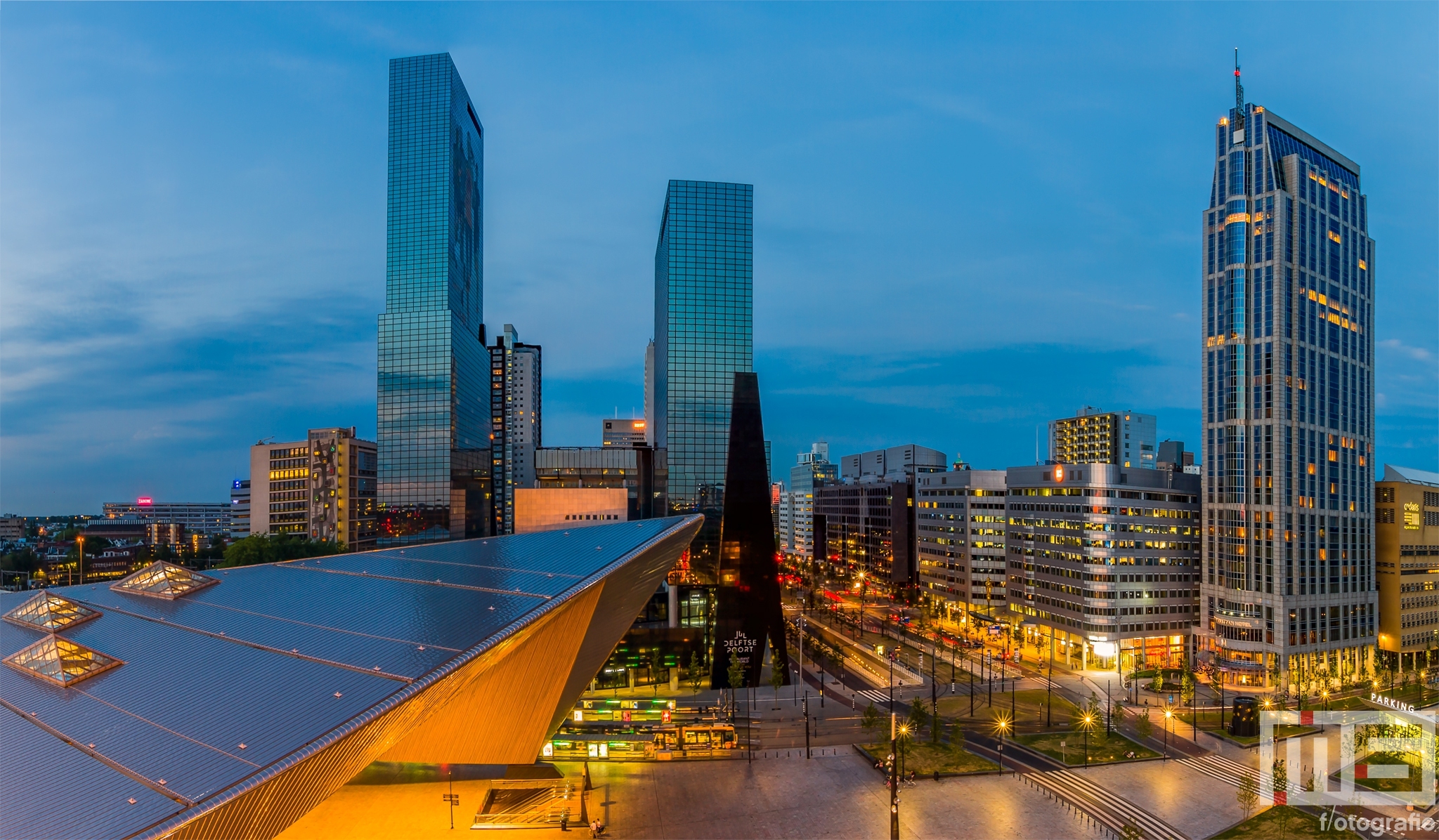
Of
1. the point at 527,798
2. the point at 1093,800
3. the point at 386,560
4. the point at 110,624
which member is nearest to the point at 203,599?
the point at 110,624

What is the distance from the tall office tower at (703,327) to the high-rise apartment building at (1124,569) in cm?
4303

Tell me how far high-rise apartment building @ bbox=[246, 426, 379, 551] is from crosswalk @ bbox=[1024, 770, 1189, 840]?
118 m

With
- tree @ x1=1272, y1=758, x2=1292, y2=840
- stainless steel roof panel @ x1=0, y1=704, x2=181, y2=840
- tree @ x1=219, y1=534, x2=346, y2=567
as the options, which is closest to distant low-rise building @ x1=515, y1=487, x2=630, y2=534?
tree @ x1=219, y1=534, x2=346, y2=567

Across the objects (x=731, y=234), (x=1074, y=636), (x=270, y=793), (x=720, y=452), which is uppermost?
(x=731, y=234)

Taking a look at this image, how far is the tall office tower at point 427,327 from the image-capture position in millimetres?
115250

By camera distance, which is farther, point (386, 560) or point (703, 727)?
point (703, 727)

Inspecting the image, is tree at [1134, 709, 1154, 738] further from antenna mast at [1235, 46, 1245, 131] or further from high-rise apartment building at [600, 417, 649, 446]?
high-rise apartment building at [600, 417, 649, 446]

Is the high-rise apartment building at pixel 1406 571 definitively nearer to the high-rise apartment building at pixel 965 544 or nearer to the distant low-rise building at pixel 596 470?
the high-rise apartment building at pixel 965 544

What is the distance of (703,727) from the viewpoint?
50.0 m

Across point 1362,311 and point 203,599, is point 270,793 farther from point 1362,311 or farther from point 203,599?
point 1362,311

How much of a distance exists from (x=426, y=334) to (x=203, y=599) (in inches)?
3430

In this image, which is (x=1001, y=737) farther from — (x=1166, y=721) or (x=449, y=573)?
(x=449, y=573)

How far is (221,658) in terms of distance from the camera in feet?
85.1
